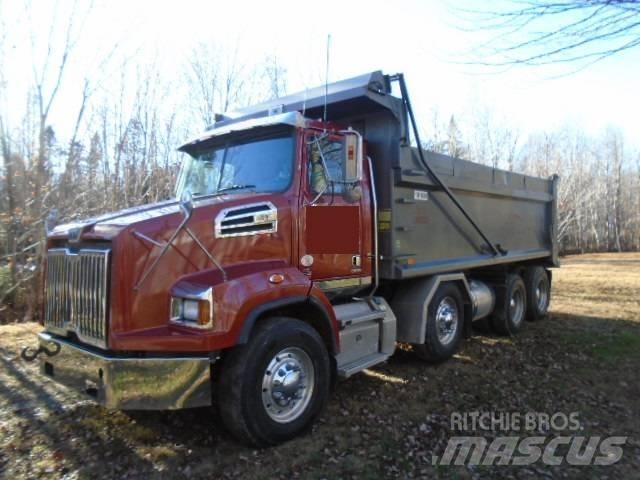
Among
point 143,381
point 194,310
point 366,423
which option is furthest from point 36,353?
point 366,423

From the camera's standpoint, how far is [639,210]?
161 ft

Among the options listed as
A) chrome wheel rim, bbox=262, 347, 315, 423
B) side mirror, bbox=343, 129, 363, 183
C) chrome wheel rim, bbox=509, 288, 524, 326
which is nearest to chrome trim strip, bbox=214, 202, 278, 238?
side mirror, bbox=343, 129, 363, 183

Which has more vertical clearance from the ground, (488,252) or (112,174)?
(112,174)

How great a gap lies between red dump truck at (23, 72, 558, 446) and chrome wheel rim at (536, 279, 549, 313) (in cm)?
335

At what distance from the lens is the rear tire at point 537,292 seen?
9008 millimetres

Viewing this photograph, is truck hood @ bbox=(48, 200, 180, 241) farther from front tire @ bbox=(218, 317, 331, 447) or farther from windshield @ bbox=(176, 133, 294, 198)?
front tire @ bbox=(218, 317, 331, 447)

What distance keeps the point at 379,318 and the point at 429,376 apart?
1.18 m

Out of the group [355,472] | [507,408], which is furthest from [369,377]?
[355,472]

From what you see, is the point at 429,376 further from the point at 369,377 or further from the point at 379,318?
the point at 379,318

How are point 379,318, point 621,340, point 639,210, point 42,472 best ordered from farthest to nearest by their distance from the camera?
point 639,210 < point 621,340 < point 379,318 < point 42,472

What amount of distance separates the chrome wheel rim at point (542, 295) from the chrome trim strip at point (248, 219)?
23.0 ft

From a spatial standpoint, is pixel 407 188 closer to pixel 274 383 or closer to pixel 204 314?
pixel 274 383

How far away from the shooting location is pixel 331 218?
4762 mm

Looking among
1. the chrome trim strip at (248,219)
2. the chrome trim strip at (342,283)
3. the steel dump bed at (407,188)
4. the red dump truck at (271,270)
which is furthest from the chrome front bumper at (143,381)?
the steel dump bed at (407,188)
